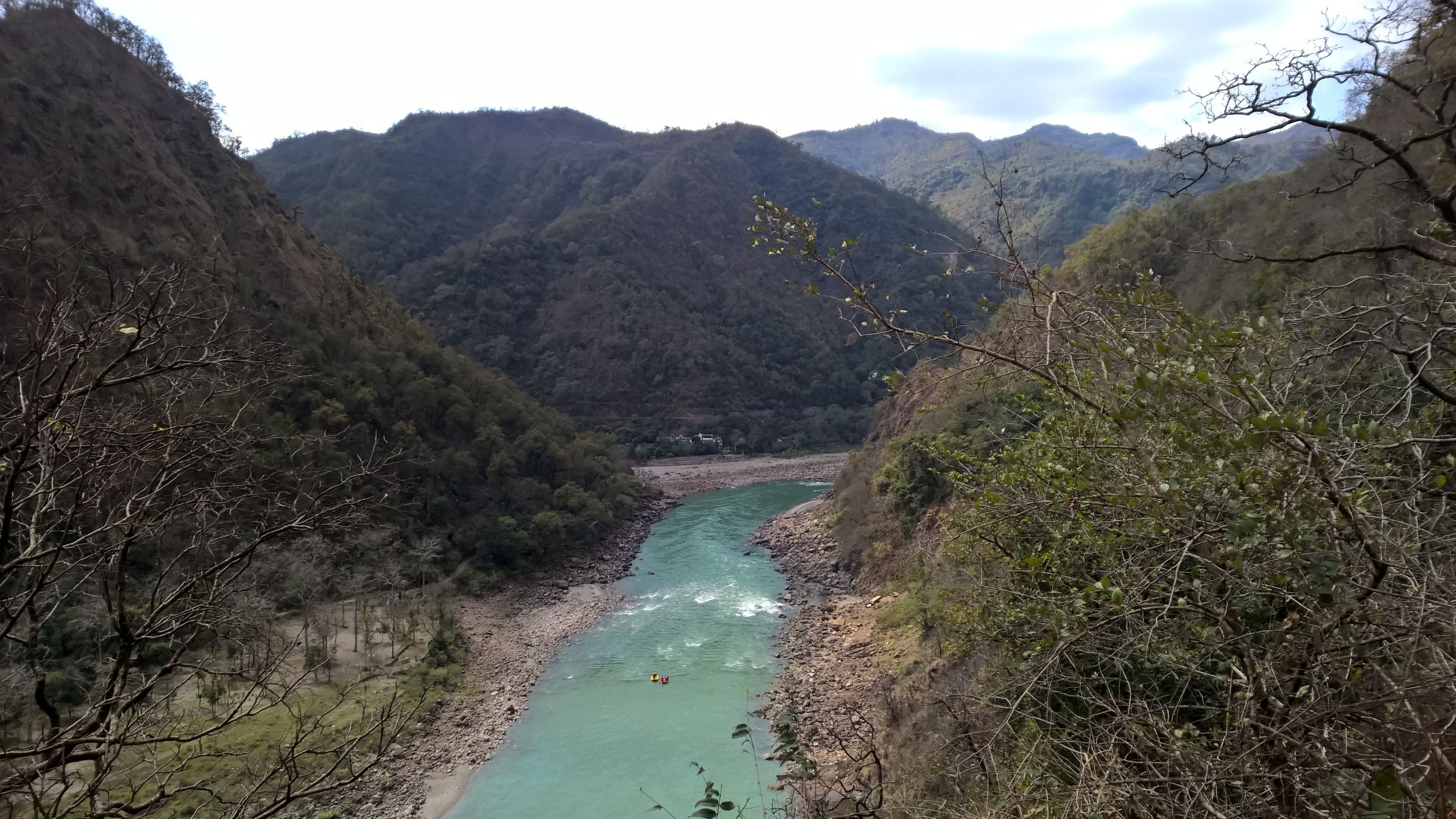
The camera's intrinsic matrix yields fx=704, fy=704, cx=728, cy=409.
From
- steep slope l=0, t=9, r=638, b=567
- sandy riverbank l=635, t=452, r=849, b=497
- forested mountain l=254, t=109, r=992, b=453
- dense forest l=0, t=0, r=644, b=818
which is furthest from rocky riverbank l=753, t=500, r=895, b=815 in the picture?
forested mountain l=254, t=109, r=992, b=453

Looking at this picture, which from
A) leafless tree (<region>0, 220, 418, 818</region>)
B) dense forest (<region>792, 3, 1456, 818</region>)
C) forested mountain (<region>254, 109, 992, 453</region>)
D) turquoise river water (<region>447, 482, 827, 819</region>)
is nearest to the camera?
dense forest (<region>792, 3, 1456, 818</region>)

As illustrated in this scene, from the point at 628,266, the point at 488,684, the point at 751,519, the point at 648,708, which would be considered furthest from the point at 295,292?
the point at 628,266

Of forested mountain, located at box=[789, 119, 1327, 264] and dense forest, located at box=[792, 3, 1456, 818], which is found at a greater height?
forested mountain, located at box=[789, 119, 1327, 264]

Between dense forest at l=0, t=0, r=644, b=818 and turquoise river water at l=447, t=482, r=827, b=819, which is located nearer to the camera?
dense forest at l=0, t=0, r=644, b=818

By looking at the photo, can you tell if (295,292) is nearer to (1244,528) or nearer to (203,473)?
(203,473)

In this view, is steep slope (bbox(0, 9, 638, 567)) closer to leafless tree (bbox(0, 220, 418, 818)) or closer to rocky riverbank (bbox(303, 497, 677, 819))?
rocky riverbank (bbox(303, 497, 677, 819))

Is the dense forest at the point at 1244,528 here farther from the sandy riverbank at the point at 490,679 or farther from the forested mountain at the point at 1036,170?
the sandy riverbank at the point at 490,679

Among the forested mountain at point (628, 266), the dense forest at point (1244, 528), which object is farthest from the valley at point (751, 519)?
the forested mountain at point (628, 266)
